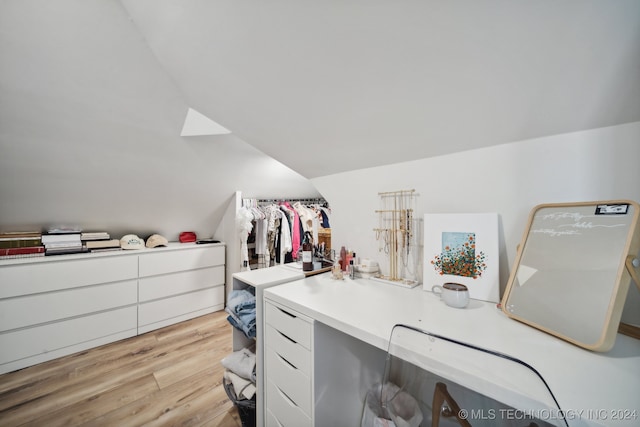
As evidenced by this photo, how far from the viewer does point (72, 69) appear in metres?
1.38

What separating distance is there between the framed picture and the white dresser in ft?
9.30

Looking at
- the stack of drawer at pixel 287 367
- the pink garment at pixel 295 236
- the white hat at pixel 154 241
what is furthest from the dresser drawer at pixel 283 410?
the white hat at pixel 154 241

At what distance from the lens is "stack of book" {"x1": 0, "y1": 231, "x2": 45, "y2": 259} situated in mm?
2039

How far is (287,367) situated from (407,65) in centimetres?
141

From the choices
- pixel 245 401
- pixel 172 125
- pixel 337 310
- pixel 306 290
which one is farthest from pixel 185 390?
pixel 172 125

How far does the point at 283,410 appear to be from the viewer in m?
1.11

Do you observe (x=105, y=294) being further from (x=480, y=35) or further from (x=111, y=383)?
(x=480, y=35)

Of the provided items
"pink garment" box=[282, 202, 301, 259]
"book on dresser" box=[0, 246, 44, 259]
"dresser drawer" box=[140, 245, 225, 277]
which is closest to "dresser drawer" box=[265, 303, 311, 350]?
"pink garment" box=[282, 202, 301, 259]

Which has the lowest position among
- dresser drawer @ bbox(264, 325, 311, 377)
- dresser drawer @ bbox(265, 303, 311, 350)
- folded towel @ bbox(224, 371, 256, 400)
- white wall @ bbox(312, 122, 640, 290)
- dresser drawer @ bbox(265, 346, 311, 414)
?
folded towel @ bbox(224, 371, 256, 400)

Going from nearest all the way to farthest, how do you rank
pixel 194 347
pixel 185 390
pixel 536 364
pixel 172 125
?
pixel 536 364 < pixel 185 390 < pixel 172 125 < pixel 194 347

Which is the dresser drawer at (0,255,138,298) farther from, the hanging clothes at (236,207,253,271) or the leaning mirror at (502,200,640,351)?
the leaning mirror at (502,200,640,351)

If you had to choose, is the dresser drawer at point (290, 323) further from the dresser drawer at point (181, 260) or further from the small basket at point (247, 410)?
the dresser drawer at point (181, 260)

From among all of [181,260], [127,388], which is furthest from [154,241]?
[127,388]

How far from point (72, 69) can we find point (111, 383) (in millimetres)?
2267
